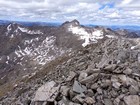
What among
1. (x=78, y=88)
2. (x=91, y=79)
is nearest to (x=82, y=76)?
(x=91, y=79)

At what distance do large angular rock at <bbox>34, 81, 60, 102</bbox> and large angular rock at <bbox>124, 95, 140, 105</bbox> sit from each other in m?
6.06

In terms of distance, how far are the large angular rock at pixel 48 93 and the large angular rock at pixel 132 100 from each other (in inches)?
238

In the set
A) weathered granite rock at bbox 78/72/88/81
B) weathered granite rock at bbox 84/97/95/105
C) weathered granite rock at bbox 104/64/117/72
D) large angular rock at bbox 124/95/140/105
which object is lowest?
weathered granite rock at bbox 84/97/95/105

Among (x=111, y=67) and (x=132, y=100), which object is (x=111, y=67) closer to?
(x=111, y=67)

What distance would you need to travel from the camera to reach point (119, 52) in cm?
2612

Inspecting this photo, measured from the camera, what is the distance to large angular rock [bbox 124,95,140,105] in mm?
18906

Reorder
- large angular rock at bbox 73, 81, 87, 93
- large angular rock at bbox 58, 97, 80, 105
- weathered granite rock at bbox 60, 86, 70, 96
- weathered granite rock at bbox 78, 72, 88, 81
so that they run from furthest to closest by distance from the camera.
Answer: weathered granite rock at bbox 78, 72, 88, 81
weathered granite rock at bbox 60, 86, 70, 96
large angular rock at bbox 73, 81, 87, 93
large angular rock at bbox 58, 97, 80, 105

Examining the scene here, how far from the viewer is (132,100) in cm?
1900

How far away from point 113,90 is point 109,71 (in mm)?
2897

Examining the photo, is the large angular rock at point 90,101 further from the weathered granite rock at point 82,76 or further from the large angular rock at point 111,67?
the large angular rock at point 111,67

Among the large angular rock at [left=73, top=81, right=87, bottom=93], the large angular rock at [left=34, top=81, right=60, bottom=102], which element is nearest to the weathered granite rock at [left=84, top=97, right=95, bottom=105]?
the large angular rock at [left=73, top=81, right=87, bottom=93]

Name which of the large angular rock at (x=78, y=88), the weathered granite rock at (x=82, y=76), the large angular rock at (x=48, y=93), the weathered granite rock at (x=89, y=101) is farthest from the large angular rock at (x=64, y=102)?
the weathered granite rock at (x=82, y=76)

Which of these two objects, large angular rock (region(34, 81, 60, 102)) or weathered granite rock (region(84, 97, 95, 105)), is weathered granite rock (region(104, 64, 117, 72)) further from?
large angular rock (region(34, 81, 60, 102))

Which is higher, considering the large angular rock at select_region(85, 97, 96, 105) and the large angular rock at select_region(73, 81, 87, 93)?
the large angular rock at select_region(73, 81, 87, 93)
